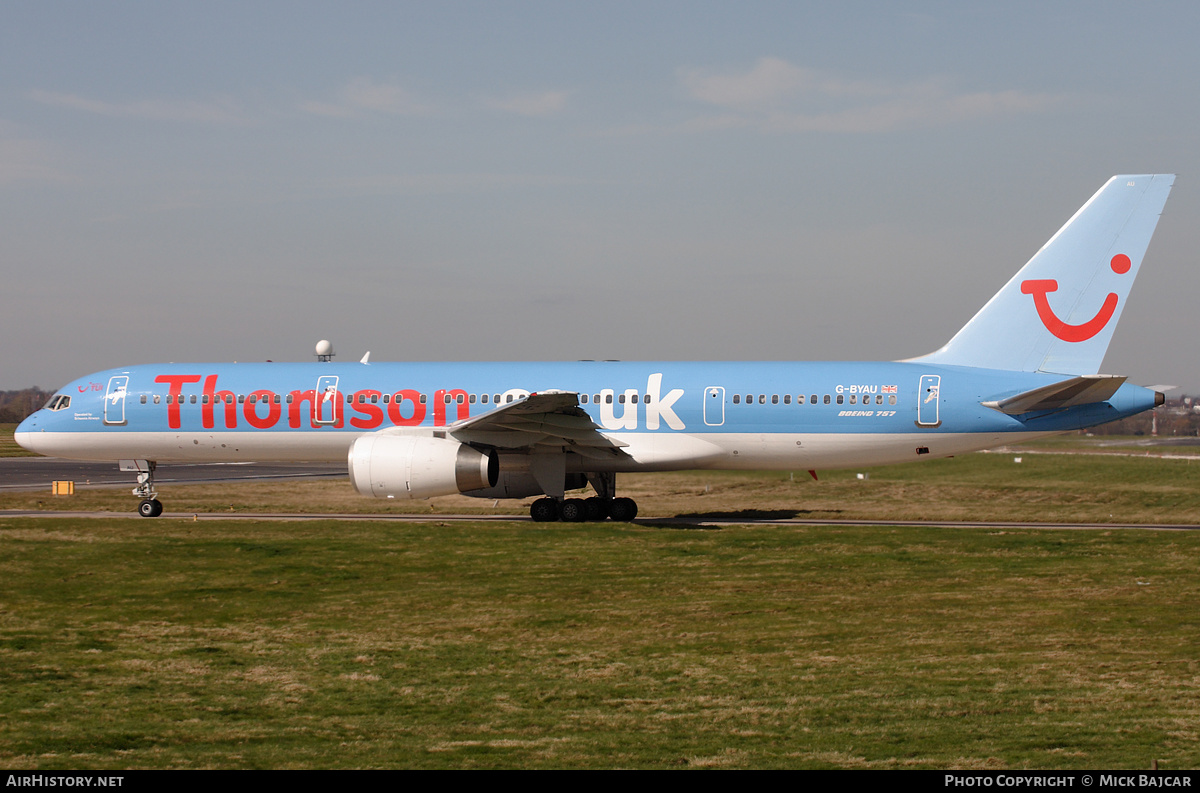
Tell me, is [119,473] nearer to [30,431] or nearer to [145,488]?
[30,431]

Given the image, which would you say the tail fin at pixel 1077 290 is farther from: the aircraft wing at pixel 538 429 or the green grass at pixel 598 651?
the aircraft wing at pixel 538 429

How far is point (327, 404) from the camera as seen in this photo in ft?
93.1

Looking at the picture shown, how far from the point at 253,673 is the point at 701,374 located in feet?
57.6

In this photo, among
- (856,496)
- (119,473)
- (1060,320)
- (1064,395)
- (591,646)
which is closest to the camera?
(591,646)

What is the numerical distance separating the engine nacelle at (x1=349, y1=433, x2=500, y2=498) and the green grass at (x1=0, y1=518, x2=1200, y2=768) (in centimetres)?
261

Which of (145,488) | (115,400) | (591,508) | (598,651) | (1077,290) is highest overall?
(1077,290)

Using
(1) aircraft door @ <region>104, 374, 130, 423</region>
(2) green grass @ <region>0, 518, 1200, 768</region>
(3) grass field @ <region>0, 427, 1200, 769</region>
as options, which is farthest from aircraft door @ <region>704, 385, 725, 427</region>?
(1) aircraft door @ <region>104, 374, 130, 423</region>

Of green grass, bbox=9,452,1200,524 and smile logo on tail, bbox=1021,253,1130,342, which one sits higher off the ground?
smile logo on tail, bbox=1021,253,1130,342

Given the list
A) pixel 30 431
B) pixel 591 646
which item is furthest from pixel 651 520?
pixel 30 431

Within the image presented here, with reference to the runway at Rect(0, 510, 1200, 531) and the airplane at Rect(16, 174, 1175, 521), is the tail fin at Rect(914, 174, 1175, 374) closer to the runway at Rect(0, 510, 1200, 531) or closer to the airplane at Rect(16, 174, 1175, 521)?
the airplane at Rect(16, 174, 1175, 521)

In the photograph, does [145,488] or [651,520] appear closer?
[651,520]

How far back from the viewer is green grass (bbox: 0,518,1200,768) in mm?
8734

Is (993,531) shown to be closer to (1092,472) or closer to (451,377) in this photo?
(451,377)

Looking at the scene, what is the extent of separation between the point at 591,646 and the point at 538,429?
12.9 metres
